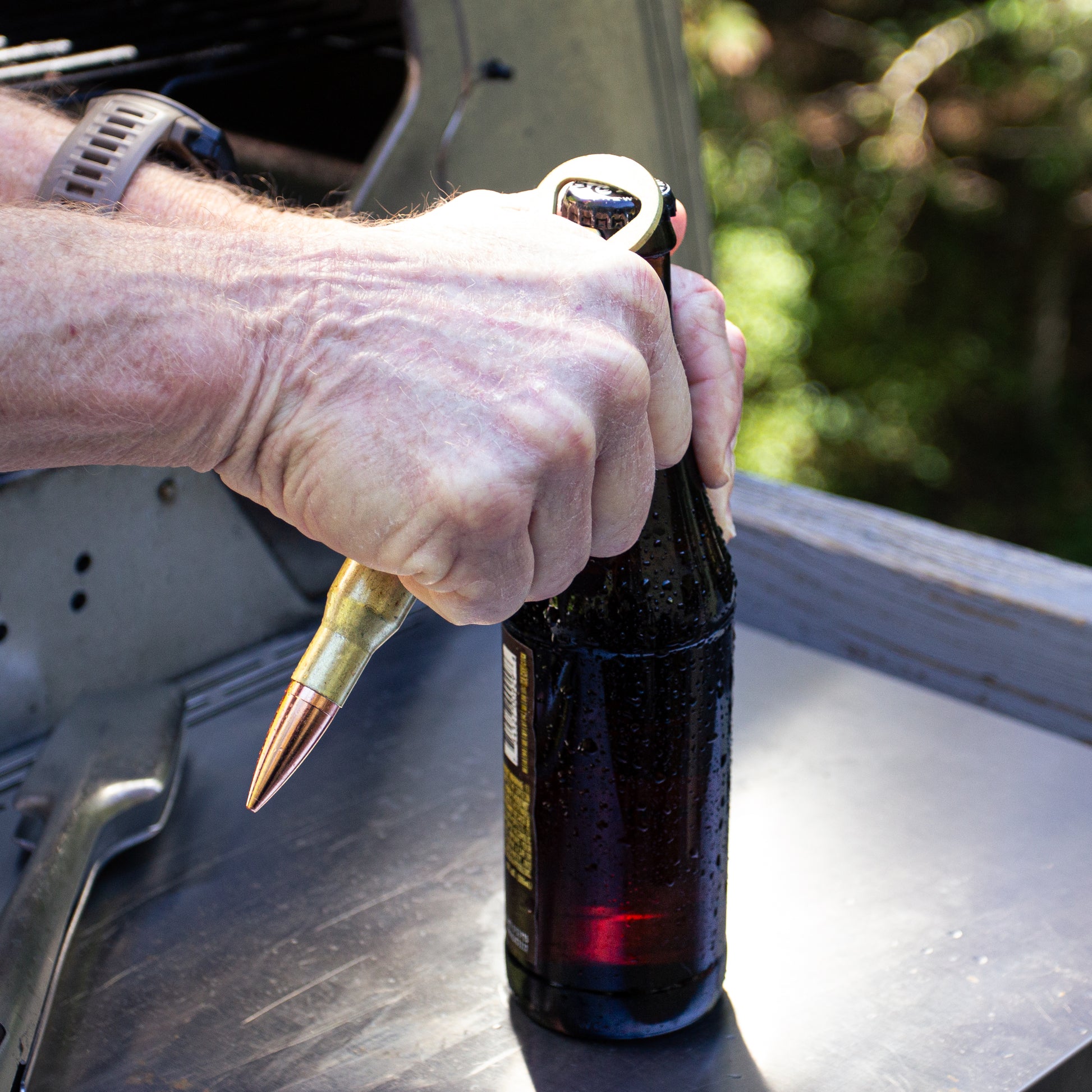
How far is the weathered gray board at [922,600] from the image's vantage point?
0.94 meters

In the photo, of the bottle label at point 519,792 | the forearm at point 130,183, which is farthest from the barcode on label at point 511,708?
the forearm at point 130,183

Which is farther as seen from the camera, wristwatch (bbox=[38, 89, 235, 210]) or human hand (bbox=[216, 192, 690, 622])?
wristwatch (bbox=[38, 89, 235, 210])

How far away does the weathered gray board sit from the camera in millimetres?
943

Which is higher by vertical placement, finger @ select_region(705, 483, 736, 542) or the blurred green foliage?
finger @ select_region(705, 483, 736, 542)

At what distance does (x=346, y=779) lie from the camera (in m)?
0.93

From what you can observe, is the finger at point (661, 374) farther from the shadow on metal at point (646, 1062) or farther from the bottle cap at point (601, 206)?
the shadow on metal at point (646, 1062)

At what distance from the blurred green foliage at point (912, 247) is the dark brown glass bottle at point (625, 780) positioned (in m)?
4.26

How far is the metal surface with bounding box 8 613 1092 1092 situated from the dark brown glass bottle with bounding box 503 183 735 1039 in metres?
0.04

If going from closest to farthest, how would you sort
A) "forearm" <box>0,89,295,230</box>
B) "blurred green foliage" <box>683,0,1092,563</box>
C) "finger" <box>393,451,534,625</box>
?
"finger" <box>393,451,534,625</box> → "forearm" <box>0,89,295,230</box> → "blurred green foliage" <box>683,0,1092,563</box>

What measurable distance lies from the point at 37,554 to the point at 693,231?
0.79 metres

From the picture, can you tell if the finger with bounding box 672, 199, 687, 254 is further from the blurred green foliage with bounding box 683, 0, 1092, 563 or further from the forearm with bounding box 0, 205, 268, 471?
the blurred green foliage with bounding box 683, 0, 1092, 563

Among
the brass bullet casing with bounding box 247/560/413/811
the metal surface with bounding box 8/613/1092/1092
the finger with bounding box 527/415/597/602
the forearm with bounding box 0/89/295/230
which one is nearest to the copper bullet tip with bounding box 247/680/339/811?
the brass bullet casing with bounding box 247/560/413/811

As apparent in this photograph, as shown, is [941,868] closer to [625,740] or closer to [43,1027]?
[625,740]

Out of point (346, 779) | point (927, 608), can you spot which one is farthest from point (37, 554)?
point (927, 608)
